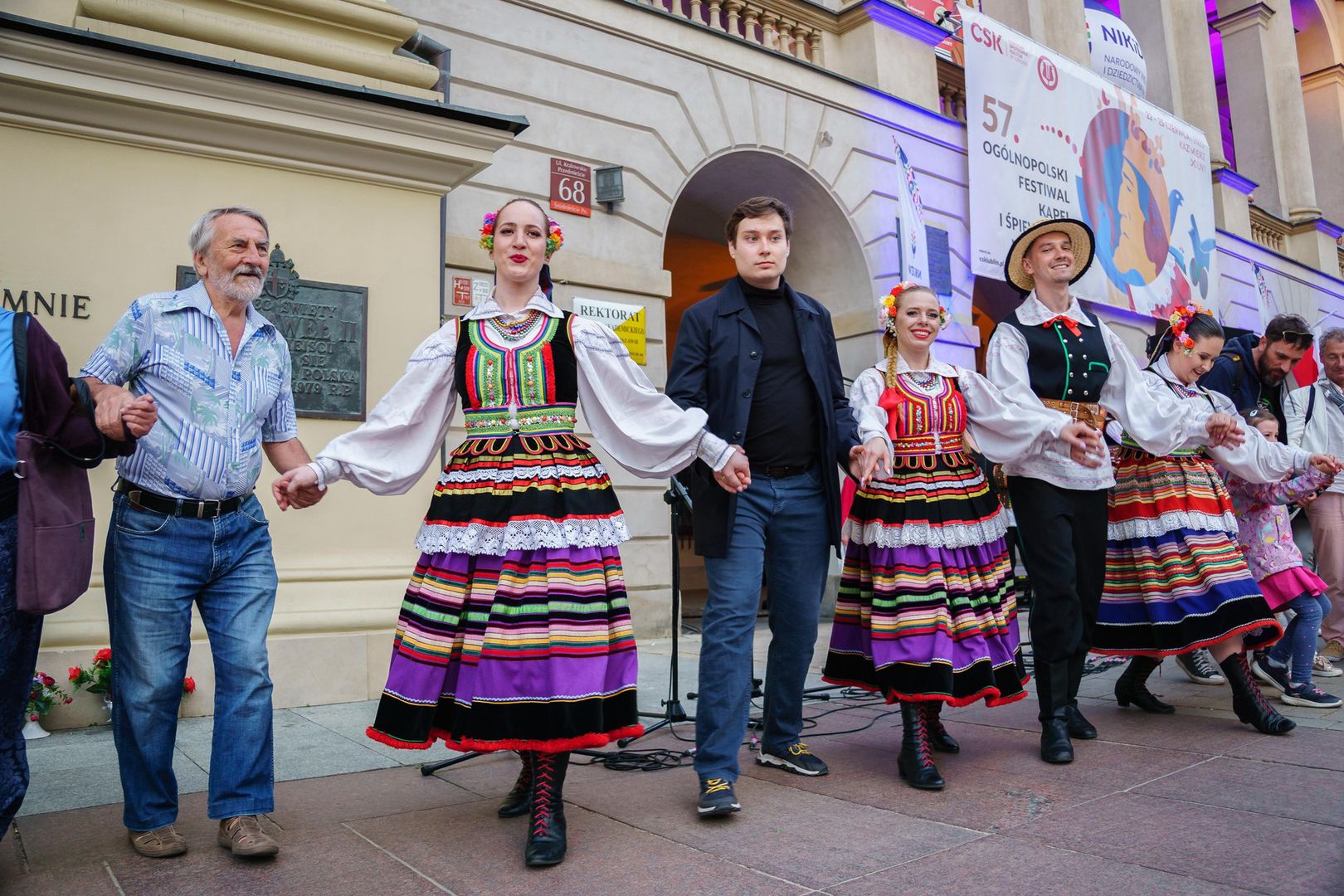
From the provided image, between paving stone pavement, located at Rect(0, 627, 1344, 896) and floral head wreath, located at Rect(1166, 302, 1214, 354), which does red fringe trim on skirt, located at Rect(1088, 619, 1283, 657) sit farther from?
floral head wreath, located at Rect(1166, 302, 1214, 354)

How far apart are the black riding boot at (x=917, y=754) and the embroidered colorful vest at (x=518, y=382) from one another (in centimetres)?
175

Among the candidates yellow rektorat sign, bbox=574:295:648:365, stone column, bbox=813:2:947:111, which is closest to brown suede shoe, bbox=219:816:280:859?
yellow rektorat sign, bbox=574:295:648:365

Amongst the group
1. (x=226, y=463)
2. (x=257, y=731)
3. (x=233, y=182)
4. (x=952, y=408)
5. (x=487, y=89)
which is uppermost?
(x=487, y=89)

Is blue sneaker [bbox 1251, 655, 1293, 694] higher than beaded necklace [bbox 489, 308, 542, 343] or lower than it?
lower

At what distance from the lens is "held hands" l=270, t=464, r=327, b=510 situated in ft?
10.2

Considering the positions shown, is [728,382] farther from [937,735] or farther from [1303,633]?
[1303,633]

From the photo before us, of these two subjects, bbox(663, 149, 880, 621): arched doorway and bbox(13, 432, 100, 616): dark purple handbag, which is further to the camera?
bbox(663, 149, 880, 621): arched doorway

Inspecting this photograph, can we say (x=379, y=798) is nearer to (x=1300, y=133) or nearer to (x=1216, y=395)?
(x=1216, y=395)

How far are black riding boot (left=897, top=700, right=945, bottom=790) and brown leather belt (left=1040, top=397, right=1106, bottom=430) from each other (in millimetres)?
1561

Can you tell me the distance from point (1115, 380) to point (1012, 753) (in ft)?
Answer: 6.05

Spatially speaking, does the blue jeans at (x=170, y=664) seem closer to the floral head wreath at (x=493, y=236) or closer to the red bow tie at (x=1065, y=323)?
the floral head wreath at (x=493, y=236)

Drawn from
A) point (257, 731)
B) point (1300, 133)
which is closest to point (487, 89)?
point (257, 731)

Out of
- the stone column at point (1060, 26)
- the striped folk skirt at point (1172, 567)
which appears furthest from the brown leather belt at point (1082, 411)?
the stone column at point (1060, 26)

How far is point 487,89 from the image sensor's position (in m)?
8.26
